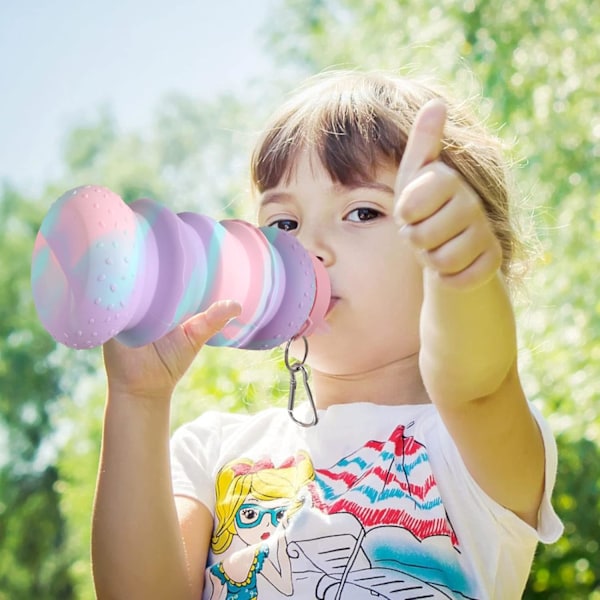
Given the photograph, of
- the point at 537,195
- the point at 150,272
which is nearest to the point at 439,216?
the point at 150,272

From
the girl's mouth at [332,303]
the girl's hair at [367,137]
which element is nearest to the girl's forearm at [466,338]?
the girl's mouth at [332,303]

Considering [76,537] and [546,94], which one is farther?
[76,537]

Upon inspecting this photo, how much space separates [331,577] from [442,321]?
52cm

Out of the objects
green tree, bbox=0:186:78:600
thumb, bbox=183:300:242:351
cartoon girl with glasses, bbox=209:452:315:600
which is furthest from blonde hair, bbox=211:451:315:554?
green tree, bbox=0:186:78:600

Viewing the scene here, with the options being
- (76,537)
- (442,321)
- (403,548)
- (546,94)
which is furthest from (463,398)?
(76,537)

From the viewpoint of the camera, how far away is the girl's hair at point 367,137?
1.58 metres

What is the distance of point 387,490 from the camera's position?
1477mm

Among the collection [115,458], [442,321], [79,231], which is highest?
[79,231]

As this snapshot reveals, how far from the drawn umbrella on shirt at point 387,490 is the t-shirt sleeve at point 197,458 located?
0.21m

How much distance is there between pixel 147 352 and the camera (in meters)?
1.38

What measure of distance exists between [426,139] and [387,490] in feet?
2.10

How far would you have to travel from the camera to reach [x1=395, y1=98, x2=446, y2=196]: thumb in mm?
1016

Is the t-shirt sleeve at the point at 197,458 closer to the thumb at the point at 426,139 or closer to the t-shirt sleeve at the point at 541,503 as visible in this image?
the t-shirt sleeve at the point at 541,503

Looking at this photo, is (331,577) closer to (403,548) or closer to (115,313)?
(403,548)
